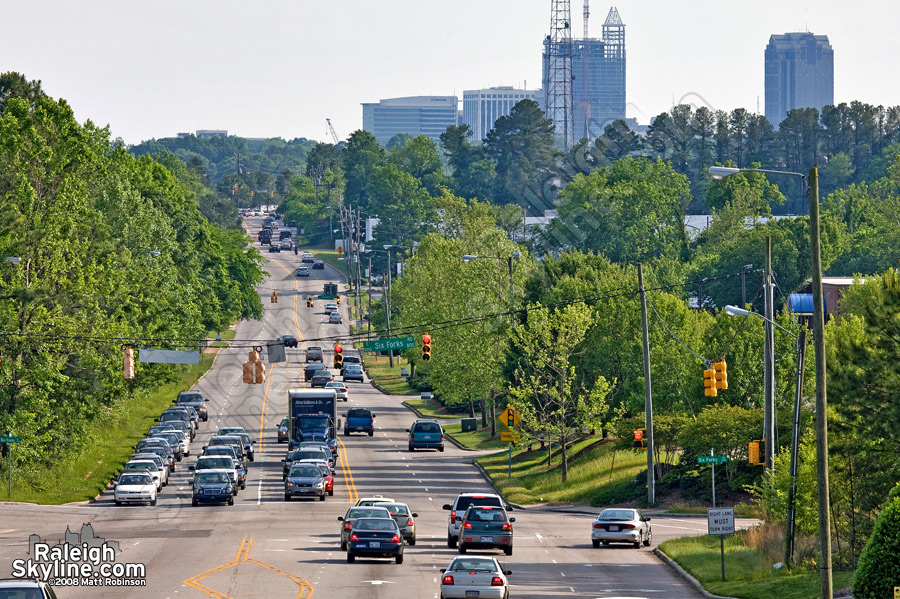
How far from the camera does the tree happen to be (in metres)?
63.1

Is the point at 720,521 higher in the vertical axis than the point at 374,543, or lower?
higher

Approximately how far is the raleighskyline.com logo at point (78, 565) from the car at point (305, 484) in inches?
631

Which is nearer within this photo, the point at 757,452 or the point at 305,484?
the point at 757,452

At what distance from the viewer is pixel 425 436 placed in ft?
255

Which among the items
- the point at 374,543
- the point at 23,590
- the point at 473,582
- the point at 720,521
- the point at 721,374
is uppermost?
the point at 721,374

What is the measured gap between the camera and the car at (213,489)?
5359 centimetres

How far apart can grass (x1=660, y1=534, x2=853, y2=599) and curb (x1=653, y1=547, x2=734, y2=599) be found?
0.15 meters

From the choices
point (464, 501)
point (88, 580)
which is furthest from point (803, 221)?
point (88, 580)

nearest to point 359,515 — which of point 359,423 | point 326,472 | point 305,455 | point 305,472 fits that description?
point 305,472

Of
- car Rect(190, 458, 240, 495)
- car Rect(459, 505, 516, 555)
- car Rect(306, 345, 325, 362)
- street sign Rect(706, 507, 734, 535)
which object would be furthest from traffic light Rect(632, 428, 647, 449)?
car Rect(306, 345, 325, 362)

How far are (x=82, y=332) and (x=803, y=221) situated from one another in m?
67.2

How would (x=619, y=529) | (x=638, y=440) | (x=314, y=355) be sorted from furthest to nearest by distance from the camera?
(x=314, y=355)
(x=638, y=440)
(x=619, y=529)

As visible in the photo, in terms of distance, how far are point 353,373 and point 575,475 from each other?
56111mm

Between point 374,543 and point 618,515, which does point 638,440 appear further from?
point 374,543
